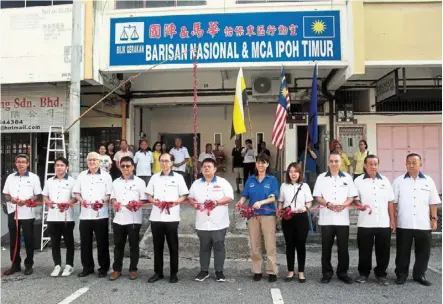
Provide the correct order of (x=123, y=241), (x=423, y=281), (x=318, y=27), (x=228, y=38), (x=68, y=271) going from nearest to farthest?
(x=423, y=281)
(x=123, y=241)
(x=68, y=271)
(x=318, y=27)
(x=228, y=38)


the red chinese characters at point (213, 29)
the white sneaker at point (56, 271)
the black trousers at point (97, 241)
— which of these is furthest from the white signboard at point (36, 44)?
the white sneaker at point (56, 271)

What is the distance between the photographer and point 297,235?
5043 millimetres

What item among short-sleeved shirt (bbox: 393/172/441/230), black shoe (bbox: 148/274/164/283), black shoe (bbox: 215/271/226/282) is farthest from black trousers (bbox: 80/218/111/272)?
→ short-sleeved shirt (bbox: 393/172/441/230)

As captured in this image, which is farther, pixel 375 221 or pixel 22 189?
pixel 22 189

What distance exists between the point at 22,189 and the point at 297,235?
3.89 meters

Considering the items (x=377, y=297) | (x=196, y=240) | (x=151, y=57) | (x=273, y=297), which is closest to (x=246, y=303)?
(x=273, y=297)

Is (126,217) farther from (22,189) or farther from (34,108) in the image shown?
(34,108)

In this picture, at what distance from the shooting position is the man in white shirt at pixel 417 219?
501cm

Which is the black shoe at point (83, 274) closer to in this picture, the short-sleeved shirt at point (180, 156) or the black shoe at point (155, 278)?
the black shoe at point (155, 278)

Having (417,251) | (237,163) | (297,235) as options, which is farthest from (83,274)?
(237,163)

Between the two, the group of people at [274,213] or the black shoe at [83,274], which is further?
the black shoe at [83,274]

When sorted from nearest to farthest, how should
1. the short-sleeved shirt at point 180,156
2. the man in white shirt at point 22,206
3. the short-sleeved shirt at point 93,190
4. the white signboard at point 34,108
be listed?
the short-sleeved shirt at point 93,190 → the man in white shirt at point 22,206 → the white signboard at point 34,108 → the short-sleeved shirt at point 180,156

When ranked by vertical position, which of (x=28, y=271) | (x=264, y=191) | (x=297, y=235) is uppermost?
(x=264, y=191)

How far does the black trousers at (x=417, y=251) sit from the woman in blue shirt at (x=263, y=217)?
1616 mm
